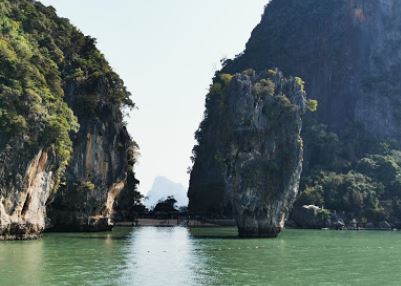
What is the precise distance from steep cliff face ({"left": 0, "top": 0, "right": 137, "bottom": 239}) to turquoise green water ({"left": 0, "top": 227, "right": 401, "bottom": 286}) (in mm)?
6751

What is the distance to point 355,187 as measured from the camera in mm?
98562

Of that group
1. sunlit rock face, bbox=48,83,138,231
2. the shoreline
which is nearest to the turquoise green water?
sunlit rock face, bbox=48,83,138,231

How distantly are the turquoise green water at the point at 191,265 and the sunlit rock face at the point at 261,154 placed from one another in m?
12.6

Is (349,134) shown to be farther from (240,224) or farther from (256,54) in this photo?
(240,224)

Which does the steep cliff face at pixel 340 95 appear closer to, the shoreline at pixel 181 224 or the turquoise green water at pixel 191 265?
the shoreline at pixel 181 224

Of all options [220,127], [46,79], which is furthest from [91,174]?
[220,127]

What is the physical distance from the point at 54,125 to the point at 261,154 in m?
22.7

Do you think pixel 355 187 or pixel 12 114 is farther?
pixel 355 187

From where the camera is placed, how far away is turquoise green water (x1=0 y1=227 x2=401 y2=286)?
25.5m

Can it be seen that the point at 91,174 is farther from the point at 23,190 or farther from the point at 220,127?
the point at 23,190

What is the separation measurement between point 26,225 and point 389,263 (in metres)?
29.5

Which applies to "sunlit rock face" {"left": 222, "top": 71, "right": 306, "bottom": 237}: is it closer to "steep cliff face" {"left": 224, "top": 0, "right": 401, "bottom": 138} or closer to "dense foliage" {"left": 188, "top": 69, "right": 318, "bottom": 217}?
"dense foliage" {"left": 188, "top": 69, "right": 318, "bottom": 217}

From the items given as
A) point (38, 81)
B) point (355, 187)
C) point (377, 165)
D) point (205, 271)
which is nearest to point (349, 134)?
point (377, 165)

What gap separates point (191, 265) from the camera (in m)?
31.8
